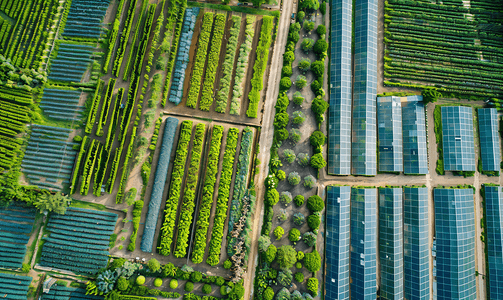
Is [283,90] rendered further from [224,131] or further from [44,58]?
[44,58]

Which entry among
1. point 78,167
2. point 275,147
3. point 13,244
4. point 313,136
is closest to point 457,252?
point 313,136

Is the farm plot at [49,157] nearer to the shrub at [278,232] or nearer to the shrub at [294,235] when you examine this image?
the shrub at [278,232]

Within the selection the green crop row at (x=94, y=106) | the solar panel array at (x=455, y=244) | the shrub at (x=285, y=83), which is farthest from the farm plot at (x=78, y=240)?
the solar panel array at (x=455, y=244)

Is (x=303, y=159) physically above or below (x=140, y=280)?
above

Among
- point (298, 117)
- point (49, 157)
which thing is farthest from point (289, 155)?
point (49, 157)

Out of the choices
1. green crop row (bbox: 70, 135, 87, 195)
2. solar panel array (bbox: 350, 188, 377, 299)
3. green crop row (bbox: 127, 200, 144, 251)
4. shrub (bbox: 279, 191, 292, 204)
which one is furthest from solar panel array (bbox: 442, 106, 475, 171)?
green crop row (bbox: 70, 135, 87, 195)

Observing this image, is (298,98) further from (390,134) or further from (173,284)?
(173,284)

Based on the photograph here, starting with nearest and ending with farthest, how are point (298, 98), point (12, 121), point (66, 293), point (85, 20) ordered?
point (66, 293), point (12, 121), point (298, 98), point (85, 20)
